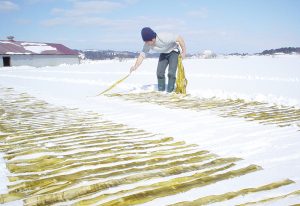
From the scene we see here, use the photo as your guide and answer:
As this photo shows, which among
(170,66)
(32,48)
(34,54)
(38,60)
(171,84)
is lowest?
(171,84)

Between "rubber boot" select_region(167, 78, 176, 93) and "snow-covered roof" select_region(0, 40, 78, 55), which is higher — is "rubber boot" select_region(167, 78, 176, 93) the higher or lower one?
the lower one

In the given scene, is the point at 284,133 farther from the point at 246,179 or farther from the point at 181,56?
the point at 181,56

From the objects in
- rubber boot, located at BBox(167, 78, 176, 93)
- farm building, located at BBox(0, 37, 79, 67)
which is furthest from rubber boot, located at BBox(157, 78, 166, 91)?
farm building, located at BBox(0, 37, 79, 67)

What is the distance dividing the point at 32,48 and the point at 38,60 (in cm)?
269

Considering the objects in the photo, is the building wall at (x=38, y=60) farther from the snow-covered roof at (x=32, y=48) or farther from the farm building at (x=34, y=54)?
the snow-covered roof at (x=32, y=48)

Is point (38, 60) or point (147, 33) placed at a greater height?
point (147, 33)

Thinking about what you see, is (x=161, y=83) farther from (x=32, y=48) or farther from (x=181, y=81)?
(x=32, y=48)

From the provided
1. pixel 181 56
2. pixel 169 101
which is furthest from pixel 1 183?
pixel 181 56

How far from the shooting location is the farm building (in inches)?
1575

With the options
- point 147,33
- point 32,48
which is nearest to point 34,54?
point 32,48

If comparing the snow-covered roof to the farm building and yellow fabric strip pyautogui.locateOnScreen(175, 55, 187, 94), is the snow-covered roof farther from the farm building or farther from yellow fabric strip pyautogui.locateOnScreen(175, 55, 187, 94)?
yellow fabric strip pyautogui.locateOnScreen(175, 55, 187, 94)

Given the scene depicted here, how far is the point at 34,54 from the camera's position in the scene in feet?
136

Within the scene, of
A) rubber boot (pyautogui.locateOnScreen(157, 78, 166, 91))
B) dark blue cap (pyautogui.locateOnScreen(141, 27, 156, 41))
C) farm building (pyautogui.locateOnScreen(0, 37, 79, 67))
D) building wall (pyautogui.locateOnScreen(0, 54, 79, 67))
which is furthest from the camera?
building wall (pyautogui.locateOnScreen(0, 54, 79, 67))

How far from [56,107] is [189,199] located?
194 inches
